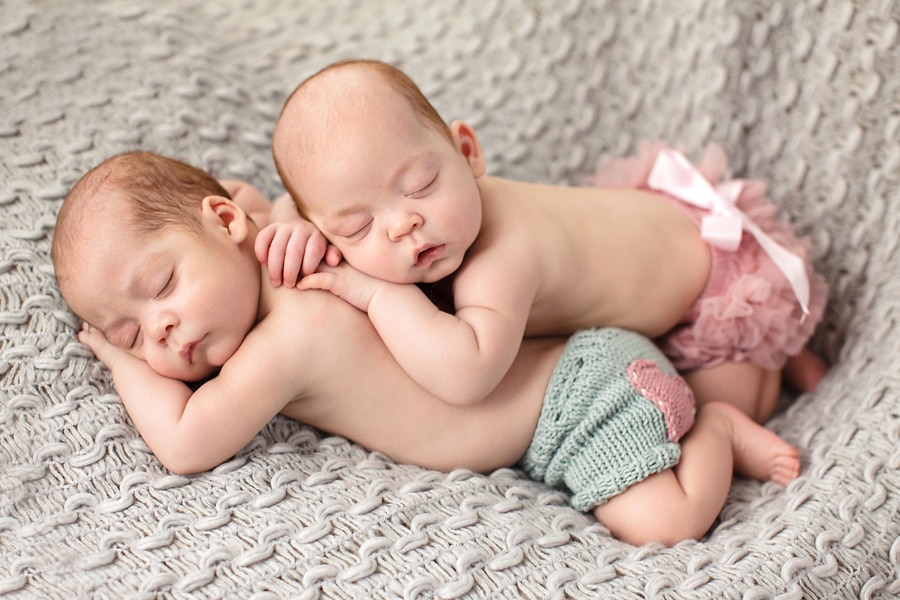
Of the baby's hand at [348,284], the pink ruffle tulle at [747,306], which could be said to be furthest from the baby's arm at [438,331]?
the pink ruffle tulle at [747,306]

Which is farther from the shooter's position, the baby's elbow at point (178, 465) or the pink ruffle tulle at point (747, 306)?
the pink ruffle tulle at point (747, 306)

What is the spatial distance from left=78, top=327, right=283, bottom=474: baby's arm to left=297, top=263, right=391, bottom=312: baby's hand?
0.57ft

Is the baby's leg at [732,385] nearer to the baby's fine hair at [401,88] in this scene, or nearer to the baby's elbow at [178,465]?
the baby's fine hair at [401,88]

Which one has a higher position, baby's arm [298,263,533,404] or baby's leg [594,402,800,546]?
baby's arm [298,263,533,404]

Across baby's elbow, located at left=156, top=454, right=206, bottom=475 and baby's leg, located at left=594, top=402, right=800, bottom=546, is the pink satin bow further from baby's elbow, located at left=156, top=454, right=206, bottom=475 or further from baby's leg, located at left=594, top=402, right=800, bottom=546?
baby's elbow, located at left=156, top=454, right=206, bottom=475

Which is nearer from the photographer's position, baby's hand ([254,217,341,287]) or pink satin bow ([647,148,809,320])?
baby's hand ([254,217,341,287])

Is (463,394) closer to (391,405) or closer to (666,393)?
(391,405)

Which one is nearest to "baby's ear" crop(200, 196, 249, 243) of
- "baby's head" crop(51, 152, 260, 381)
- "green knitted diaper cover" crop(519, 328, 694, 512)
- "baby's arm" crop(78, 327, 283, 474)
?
"baby's head" crop(51, 152, 260, 381)

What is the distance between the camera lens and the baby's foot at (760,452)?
53.7 inches

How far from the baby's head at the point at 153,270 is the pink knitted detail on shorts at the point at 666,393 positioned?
60 centimetres

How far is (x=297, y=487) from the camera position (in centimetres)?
Result: 118

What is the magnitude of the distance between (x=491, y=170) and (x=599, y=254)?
40cm

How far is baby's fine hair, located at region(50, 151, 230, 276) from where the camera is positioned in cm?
117

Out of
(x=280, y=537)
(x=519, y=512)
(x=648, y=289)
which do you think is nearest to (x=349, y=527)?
(x=280, y=537)
